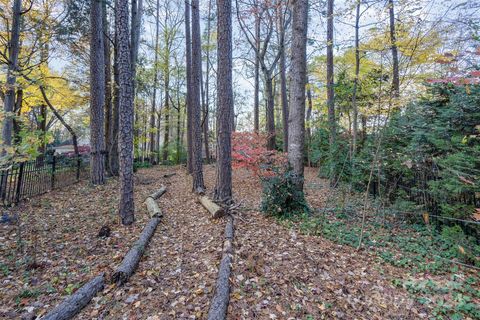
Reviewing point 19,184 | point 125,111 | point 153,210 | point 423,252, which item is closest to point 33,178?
point 19,184

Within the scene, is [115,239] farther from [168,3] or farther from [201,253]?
[168,3]

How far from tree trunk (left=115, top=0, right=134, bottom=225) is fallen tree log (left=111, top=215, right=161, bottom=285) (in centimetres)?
78

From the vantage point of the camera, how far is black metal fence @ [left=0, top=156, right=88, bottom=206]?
5.38 meters

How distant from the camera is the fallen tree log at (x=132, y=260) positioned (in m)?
2.85

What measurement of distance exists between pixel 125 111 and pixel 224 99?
2138mm

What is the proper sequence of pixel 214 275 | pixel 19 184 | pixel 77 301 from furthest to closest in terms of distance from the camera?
1. pixel 19 184
2. pixel 214 275
3. pixel 77 301

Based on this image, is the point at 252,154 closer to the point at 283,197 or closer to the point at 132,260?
the point at 283,197

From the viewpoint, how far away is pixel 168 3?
15812mm

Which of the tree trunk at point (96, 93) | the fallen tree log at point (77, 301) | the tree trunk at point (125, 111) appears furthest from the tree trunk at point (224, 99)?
the tree trunk at point (96, 93)

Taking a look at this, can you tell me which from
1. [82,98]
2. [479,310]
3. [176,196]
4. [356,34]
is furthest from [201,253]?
[82,98]

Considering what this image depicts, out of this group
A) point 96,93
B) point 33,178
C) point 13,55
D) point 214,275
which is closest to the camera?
point 214,275

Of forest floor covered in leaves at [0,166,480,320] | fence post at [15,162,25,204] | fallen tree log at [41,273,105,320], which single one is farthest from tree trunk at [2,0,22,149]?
fallen tree log at [41,273,105,320]

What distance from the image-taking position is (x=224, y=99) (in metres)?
5.43

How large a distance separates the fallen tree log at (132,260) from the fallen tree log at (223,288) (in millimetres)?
1155
